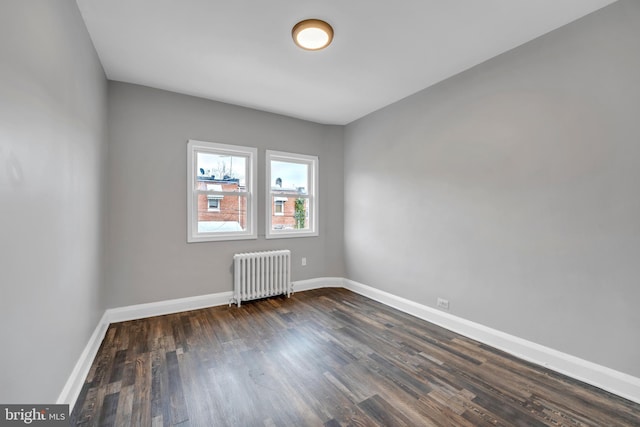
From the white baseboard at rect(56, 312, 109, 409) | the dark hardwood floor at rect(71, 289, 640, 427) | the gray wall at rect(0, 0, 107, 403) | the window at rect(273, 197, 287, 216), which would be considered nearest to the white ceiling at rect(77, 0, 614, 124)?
the gray wall at rect(0, 0, 107, 403)

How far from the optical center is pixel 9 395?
1.09 meters

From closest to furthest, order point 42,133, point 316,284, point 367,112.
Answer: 1. point 42,133
2. point 367,112
3. point 316,284

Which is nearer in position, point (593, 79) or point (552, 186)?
point (593, 79)

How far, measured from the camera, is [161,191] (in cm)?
331

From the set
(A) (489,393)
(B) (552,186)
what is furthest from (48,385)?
(B) (552,186)

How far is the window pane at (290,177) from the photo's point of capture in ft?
13.7

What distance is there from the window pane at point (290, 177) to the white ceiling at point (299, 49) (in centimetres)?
115

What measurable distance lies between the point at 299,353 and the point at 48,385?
1650 mm

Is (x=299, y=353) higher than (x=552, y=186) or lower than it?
lower

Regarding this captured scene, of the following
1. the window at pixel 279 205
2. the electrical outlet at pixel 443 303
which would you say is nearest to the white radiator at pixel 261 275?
the window at pixel 279 205

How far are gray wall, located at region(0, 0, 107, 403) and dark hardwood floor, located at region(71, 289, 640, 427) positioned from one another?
1.45 ft

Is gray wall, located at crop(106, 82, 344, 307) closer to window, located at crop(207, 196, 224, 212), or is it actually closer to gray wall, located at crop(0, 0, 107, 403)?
window, located at crop(207, 196, 224, 212)

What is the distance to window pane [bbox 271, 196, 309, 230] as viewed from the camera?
13.7 feet

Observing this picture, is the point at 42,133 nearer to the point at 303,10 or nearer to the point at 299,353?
the point at 303,10
